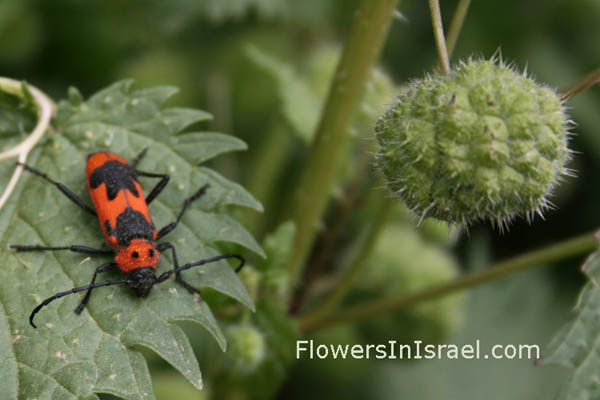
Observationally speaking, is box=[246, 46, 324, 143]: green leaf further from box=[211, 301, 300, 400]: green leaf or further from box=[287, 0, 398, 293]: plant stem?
box=[211, 301, 300, 400]: green leaf

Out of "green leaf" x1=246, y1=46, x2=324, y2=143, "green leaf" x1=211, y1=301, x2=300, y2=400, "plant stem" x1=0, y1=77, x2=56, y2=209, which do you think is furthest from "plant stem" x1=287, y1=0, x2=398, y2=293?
"plant stem" x1=0, y1=77, x2=56, y2=209

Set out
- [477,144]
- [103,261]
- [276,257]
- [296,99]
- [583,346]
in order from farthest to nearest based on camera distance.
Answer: [296,99] < [276,257] < [103,261] < [583,346] < [477,144]

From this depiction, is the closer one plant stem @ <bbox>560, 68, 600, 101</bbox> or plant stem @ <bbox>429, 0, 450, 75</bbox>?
plant stem @ <bbox>429, 0, 450, 75</bbox>

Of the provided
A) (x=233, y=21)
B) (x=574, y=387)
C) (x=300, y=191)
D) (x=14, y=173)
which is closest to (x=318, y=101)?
(x=300, y=191)

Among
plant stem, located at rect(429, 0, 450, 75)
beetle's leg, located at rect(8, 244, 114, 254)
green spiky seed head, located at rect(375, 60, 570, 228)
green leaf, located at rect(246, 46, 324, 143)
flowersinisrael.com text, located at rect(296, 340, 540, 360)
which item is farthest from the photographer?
flowersinisrael.com text, located at rect(296, 340, 540, 360)

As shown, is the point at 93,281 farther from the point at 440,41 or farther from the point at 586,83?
the point at 586,83

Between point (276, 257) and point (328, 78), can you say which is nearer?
point (276, 257)

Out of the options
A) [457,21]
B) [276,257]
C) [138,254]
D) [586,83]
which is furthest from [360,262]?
[586,83]

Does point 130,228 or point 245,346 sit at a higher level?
point 130,228
